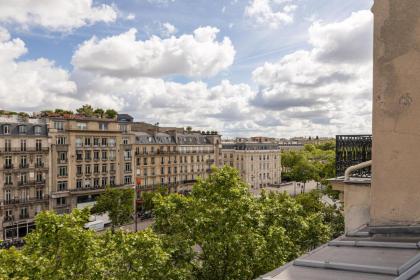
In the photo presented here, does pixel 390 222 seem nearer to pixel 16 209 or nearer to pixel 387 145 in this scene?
pixel 387 145

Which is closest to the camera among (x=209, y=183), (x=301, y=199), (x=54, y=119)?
(x=209, y=183)

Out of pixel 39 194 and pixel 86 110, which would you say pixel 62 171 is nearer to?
pixel 39 194

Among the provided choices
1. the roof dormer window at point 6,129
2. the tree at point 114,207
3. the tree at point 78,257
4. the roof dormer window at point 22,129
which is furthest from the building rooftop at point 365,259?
the roof dormer window at point 22,129

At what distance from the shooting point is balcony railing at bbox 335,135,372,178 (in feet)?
35.4

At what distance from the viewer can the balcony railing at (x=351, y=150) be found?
1080cm

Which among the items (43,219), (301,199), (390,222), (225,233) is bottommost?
(301,199)

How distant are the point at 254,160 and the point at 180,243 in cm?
7506

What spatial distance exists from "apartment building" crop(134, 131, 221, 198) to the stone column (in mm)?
54475

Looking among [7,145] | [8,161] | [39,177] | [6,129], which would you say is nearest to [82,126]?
[39,177]

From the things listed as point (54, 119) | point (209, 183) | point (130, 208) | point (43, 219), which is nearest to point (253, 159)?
point (130, 208)

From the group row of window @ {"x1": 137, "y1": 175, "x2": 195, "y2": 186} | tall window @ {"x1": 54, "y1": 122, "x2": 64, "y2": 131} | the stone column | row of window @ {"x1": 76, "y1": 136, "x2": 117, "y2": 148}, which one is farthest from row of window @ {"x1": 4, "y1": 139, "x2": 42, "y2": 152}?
the stone column

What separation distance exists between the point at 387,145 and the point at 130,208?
45871mm

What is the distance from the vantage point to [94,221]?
51531 mm

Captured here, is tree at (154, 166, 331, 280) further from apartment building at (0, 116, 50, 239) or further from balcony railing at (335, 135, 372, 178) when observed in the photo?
apartment building at (0, 116, 50, 239)
